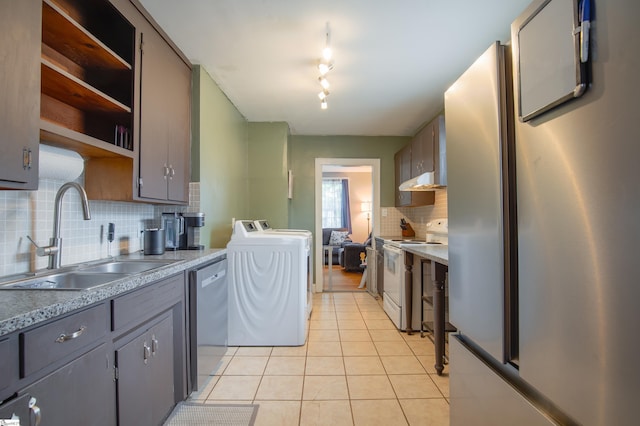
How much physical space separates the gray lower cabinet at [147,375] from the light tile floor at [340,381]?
43 centimetres

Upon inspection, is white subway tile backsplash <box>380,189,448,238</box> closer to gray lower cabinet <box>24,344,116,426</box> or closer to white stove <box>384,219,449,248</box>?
white stove <box>384,219,449,248</box>

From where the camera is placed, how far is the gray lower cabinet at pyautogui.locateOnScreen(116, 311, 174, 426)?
47.3 inches

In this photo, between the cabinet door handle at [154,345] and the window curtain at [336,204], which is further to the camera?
the window curtain at [336,204]

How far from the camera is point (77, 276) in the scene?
1487mm

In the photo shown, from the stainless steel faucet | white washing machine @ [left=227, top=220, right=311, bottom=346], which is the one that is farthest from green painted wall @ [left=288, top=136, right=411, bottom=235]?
the stainless steel faucet

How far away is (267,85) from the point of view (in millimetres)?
2863

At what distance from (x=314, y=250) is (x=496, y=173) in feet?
12.0

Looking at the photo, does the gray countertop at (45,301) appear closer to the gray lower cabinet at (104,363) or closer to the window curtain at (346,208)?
the gray lower cabinet at (104,363)

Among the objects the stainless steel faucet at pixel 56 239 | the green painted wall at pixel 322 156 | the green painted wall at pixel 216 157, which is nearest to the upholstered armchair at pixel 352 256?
the green painted wall at pixel 322 156

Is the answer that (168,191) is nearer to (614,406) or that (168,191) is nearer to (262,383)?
(262,383)

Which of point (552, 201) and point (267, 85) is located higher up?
point (267, 85)

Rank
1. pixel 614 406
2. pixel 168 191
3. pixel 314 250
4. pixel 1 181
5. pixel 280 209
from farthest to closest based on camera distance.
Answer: pixel 314 250 → pixel 280 209 → pixel 168 191 → pixel 1 181 → pixel 614 406

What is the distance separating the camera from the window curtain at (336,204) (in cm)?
788

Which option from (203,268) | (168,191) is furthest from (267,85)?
(203,268)
